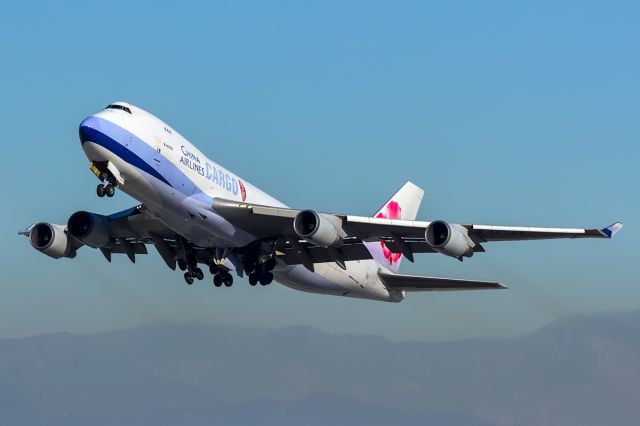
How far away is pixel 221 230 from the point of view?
122 ft

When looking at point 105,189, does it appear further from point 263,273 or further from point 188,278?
point 263,273

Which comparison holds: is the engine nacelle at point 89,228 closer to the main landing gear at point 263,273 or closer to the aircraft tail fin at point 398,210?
the main landing gear at point 263,273

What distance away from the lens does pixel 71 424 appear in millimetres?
62844

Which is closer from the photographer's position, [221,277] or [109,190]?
[109,190]

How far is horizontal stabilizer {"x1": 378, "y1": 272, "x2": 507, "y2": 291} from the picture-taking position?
42875 millimetres

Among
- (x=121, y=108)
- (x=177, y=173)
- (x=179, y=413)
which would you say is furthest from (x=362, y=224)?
(x=179, y=413)

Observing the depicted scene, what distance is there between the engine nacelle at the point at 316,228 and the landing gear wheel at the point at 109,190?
6.80 metres

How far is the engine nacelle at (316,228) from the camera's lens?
3594cm

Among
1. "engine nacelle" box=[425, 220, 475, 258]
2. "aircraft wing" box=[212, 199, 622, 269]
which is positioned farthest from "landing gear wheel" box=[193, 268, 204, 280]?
"engine nacelle" box=[425, 220, 475, 258]

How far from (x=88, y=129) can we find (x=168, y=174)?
329 cm

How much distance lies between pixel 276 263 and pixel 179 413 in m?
24.8

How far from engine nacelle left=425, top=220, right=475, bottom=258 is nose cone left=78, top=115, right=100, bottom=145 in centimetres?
1229

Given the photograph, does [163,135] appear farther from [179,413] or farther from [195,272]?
[179,413]

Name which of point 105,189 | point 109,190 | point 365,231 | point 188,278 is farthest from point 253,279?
point 105,189
